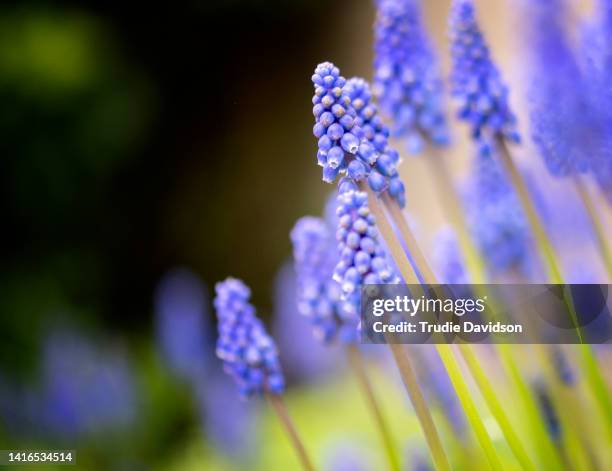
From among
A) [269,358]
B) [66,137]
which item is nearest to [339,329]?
[269,358]

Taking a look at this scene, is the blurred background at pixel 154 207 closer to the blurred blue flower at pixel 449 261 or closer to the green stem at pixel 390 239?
the blurred blue flower at pixel 449 261

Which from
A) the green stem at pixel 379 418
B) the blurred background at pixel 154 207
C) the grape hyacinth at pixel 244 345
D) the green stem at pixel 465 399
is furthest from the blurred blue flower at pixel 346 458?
the green stem at pixel 465 399

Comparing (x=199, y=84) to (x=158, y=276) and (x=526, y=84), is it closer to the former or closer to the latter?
(x=158, y=276)

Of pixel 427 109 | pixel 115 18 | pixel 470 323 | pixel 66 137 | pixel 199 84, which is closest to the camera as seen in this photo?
pixel 470 323

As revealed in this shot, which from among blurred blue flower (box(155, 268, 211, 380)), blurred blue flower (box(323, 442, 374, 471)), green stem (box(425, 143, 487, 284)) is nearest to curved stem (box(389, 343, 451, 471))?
green stem (box(425, 143, 487, 284))

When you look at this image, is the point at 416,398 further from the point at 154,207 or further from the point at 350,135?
the point at 154,207

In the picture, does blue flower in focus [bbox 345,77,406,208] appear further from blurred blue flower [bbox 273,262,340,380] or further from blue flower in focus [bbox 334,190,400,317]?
blurred blue flower [bbox 273,262,340,380]

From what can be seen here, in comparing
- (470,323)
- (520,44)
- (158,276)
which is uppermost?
(158,276)
